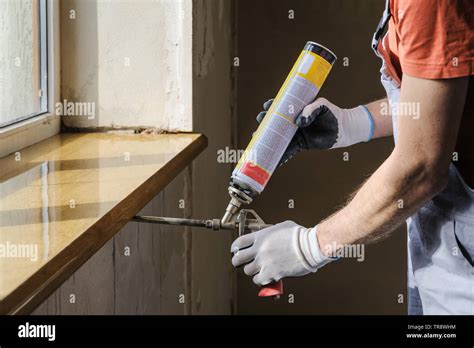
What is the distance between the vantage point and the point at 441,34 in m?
1.03

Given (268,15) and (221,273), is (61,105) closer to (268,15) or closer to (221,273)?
(221,273)

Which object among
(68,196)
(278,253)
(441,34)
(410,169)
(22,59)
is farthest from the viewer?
(22,59)

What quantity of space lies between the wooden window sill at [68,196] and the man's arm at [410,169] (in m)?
0.37

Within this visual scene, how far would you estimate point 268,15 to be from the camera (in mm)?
3086

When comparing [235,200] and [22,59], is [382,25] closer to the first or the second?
[235,200]

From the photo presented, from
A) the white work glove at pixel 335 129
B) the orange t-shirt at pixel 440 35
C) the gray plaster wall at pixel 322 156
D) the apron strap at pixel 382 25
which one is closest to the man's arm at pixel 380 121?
the white work glove at pixel 335 129

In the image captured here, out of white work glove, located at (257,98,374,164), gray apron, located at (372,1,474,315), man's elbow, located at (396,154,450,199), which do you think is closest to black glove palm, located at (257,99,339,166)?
white work glove, located at (257,98,374,164)

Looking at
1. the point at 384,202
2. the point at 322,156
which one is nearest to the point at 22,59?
the point at 384,202

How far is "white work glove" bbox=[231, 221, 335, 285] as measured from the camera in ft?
4.46

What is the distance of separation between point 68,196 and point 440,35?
2.16ft

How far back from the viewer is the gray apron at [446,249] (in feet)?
4.17

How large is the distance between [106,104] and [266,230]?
674mm

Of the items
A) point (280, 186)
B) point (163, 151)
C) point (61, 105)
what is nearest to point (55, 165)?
point (163, 151)

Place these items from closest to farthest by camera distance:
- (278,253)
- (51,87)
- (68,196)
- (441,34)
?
(441,34) < (68,196) < (278,253) < (51,87)
